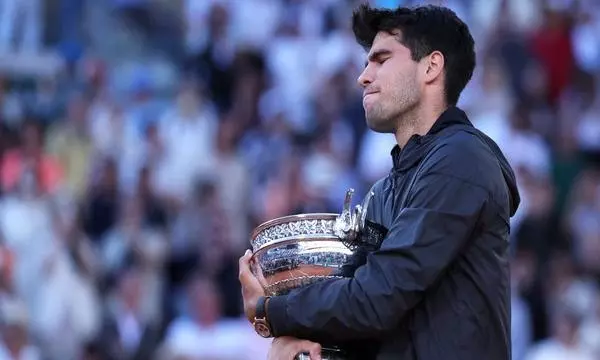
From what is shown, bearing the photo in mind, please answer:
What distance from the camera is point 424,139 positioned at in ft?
15.5

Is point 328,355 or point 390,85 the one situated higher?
point 390,85

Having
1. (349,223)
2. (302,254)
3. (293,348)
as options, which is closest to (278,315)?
(293,348)

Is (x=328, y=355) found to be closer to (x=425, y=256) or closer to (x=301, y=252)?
(x=301, y=252)

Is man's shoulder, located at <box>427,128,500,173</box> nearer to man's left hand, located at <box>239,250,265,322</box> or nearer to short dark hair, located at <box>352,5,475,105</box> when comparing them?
short dark hair, located at <box>352,5,475,105</box>

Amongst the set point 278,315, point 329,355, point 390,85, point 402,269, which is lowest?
point 329,355

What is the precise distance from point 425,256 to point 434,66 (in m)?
0.70

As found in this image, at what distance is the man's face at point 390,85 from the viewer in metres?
4.76

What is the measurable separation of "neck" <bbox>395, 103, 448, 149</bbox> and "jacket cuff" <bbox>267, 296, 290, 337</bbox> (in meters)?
0.68

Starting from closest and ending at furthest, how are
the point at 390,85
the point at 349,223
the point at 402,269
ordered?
the point at 402,269 → the point at 349,223 → the point at 390,85

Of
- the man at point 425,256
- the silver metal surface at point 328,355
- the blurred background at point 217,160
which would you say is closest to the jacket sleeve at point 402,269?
the man at point 425,256

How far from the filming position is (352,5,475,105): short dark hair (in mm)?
4777

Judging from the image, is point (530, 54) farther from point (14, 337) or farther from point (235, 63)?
point (14, 337)

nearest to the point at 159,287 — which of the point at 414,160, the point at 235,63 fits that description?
the point at 235,63

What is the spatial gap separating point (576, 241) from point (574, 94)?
204 cm
